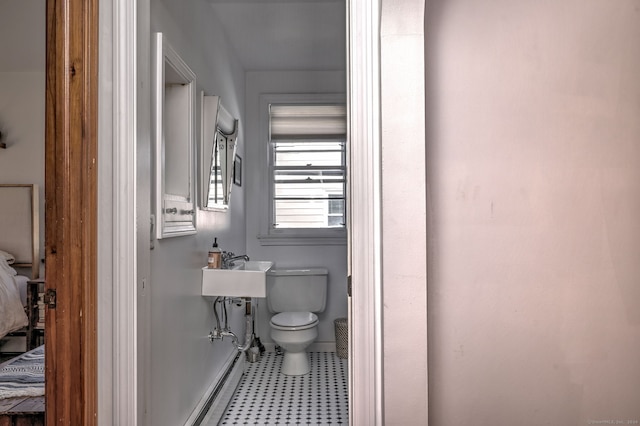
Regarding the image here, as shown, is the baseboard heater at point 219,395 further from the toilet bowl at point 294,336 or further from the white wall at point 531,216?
the white wall at point 531,216

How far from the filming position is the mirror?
2404 mm

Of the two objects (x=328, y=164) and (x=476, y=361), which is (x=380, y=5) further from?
(x=328, y=164)

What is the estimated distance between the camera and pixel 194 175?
7.29 feet

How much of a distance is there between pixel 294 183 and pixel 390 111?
270cm

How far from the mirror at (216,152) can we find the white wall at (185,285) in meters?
0.09

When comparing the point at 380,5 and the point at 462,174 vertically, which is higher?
the point at 380,5

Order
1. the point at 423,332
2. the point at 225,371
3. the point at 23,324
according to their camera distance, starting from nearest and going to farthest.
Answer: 1. the point at 423,332
2. the point at 23,324
3. the point at 225,371

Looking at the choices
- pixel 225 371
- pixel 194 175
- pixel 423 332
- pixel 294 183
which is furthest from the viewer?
pixel 294 183

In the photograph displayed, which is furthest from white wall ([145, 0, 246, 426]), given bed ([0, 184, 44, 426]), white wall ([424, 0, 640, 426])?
white wall ([424, 0, 640, 426])

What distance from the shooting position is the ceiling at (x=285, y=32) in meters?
2.67

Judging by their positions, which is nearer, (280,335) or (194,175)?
(194,175)

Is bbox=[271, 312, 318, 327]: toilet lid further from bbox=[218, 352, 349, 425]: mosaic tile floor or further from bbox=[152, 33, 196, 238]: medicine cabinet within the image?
bbox=[152, 33, 196, 238]: medicine cabinet

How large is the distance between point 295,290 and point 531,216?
8.18 ft

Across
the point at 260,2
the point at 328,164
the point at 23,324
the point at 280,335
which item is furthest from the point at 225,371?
the point at 260,2
